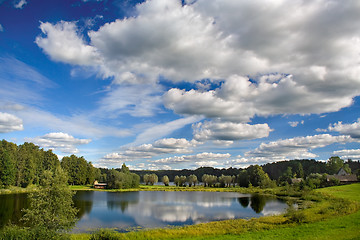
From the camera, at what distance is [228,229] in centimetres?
2725

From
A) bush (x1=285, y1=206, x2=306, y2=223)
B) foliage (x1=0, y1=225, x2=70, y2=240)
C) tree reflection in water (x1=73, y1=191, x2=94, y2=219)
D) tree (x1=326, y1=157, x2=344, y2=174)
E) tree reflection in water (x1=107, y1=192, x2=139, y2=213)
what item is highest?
tree (x1=326, y1=157, x2=344, y2=174)

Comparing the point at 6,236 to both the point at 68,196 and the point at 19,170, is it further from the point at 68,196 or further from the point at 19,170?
the point at 19,170

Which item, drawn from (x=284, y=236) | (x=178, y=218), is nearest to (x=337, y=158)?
(x=178, y=218)

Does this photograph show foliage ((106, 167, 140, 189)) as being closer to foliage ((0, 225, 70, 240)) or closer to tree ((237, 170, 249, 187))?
tree ((237, 170, 249, 187))

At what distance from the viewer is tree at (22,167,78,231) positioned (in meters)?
21.8

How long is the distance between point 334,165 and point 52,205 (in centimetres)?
15518

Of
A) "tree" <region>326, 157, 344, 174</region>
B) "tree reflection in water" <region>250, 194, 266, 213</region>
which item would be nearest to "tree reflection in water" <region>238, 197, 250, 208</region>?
"tree reflection in water" <region>250, 194, 266, 213</region>

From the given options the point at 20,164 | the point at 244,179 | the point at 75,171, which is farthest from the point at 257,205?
the point at 75,171

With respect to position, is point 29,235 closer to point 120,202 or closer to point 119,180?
point 120,202

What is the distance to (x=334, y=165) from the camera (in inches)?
5468

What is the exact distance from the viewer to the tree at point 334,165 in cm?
13790

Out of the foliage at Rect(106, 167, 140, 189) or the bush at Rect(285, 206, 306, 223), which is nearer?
the bush at Rect(285, 206, 306, 223)

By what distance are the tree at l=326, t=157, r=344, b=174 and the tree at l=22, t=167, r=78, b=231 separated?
15277 cm

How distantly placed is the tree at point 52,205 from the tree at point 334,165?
153 metres
